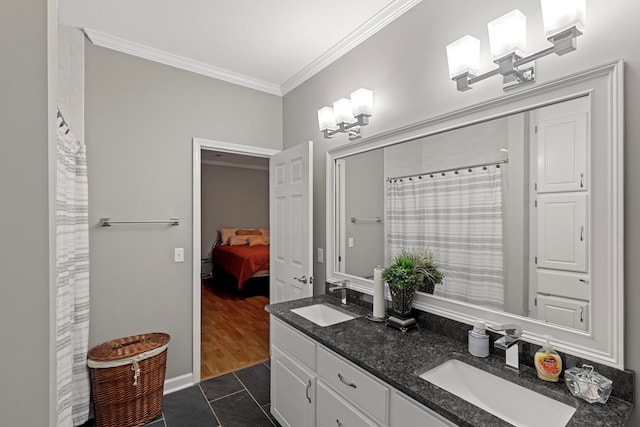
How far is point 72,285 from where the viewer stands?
188 cm

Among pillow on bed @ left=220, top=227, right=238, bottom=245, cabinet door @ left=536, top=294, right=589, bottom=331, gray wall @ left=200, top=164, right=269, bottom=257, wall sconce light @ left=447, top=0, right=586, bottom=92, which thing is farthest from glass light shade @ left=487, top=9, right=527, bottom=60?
gray wall @ left=200, top=164, right=269, bottom=257

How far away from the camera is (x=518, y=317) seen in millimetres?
1330

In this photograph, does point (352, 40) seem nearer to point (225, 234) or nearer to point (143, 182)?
point (143, 182)

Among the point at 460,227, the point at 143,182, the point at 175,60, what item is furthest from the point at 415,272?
the point at 175,60

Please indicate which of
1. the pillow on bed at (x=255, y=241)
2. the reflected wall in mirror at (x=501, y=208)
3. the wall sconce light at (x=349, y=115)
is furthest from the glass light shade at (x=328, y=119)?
the pillow on bed at (x=255, y=241)

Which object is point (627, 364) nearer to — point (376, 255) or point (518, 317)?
point (518, 317)

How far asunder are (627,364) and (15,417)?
1761mm

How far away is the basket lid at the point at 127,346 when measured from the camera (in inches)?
80.3

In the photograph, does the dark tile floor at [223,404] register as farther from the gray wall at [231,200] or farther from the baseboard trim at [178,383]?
the gray wall at [231,200]

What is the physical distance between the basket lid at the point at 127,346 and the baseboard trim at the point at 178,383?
421 millimetres

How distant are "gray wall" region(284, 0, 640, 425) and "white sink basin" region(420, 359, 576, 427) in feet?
0.91

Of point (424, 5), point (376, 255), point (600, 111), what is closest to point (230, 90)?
point (424, 5)

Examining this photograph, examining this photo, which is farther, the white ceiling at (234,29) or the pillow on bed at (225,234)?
the pillow on bed at (225,234)

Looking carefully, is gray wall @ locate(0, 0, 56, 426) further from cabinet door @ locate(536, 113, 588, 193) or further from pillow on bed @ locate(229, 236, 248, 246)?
pillow on bed @ locate(229, 236, 248, 246)
